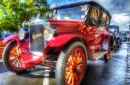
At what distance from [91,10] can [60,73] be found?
103 inches

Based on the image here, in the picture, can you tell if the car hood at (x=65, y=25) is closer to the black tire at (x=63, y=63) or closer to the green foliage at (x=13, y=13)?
the black tire at (x=63, y=63)

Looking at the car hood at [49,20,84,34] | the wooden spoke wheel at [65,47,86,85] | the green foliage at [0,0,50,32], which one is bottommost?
the wooden spoke wheel at [65,47,86,85]

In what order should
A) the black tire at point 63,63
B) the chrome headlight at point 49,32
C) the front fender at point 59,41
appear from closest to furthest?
the black tire at point 63,63 < the front fender at point 59,41 < the chrome headlight at point 49,32

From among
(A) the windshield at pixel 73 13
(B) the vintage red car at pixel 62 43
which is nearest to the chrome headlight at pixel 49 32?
(B) the vintage red car at pixel 62 43

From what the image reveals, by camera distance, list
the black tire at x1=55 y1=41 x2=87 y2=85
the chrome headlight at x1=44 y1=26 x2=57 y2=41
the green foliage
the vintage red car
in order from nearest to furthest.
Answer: the black tire at x1=55 y1=41 x2=87 y2=85 → the vintage red car → the chrome headlight at x1=44 y1=26 x2=57 y2=41 → the green foliage

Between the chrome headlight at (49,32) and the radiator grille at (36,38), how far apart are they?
32cm

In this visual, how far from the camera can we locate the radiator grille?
388 centimetres

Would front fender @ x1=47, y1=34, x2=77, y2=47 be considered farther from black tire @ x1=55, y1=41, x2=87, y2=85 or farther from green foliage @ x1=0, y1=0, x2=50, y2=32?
green foliage @ x1=0, y1=0, x2=50, y2=32

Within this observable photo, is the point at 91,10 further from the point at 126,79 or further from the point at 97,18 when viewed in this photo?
the point at 126,79

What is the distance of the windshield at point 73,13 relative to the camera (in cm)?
481

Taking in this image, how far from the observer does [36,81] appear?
3902mm

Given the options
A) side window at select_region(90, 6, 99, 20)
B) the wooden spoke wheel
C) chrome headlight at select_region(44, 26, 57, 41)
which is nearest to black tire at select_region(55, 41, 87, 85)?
the wooden spoke wheel

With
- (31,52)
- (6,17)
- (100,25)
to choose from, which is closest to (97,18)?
(100,25)

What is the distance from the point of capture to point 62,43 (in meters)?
3.11
